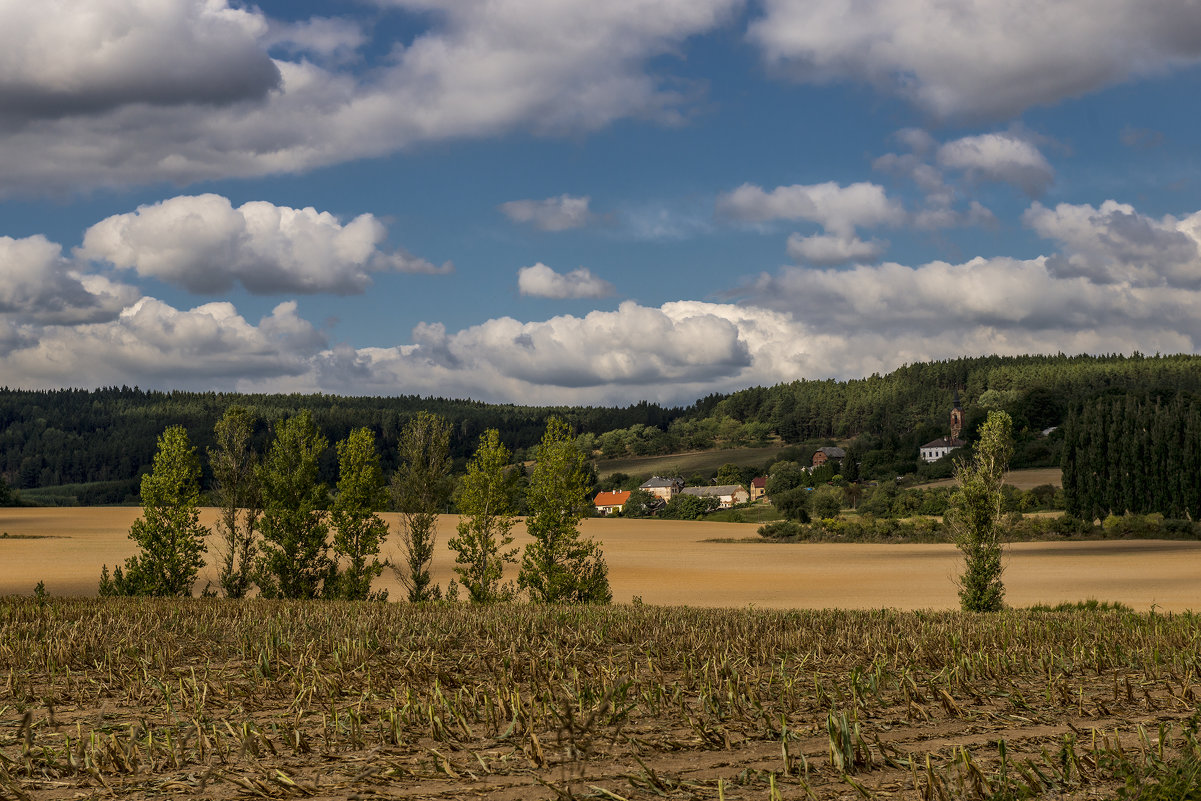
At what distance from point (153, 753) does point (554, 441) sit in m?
29.1

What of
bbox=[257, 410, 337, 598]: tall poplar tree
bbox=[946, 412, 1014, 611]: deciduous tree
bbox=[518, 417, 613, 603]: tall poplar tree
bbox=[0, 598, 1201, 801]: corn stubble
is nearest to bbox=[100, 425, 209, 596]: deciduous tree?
bbox=[257, 410, 337, 598]: tall poplar tree

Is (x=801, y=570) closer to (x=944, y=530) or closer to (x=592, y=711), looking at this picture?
(x=944, y=530)

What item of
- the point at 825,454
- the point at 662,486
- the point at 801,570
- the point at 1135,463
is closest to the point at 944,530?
the point at 1135,463

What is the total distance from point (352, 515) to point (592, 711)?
102 ft

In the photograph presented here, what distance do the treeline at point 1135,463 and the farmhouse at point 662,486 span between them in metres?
73.6

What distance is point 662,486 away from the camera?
16500cm

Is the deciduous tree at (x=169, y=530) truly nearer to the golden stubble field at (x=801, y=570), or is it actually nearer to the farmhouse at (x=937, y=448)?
the golden stubble field at (x=801, y=570)

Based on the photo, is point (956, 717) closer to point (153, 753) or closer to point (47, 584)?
point (153, 753)

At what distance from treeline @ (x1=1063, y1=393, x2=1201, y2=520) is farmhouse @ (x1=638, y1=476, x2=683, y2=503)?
73614mm

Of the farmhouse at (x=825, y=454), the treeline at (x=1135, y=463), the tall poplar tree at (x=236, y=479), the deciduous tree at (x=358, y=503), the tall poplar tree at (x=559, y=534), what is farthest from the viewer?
the farmhouse at (x=825, y=454)

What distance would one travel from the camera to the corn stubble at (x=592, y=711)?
718cm

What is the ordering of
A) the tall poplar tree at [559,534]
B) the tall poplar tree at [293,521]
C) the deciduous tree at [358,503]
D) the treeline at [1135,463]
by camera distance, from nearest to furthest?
the tall poplar tree at [559,534]
the tall poplar tree at [293,521]
the deciduous tree at [358,503]
the treeline at [1135,463]

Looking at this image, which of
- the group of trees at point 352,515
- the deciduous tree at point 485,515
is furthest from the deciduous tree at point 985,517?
the deciduous tree at point 485,515

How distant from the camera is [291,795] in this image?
683 centimetres
